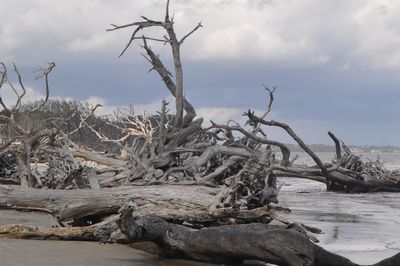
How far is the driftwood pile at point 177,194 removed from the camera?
582 cm

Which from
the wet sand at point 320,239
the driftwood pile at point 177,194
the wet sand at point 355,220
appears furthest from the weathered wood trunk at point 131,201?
the wet sand at point 355,220

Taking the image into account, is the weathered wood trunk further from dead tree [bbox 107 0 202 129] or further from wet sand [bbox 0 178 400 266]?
dead tree [bbox 107 0 202 129]

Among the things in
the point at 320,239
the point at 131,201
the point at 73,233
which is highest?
the point at 131,201

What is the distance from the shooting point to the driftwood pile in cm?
582

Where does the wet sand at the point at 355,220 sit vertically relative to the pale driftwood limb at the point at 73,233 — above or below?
below

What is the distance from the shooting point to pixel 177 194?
778 cm

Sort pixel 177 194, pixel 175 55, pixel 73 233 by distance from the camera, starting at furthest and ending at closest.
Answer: pixel 175 55, pixel 177 194, pixel 73 233

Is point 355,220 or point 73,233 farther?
point 355,220

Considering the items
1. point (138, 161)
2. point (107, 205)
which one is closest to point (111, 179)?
→ point (138, 161)

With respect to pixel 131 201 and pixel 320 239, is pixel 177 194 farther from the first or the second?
pixel 320 239

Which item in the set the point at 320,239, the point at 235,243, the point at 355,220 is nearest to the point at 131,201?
the point at 235,243

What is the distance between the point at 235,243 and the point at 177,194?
2.13 meters

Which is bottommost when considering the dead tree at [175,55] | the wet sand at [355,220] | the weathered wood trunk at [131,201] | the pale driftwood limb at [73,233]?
the wet sand at [355,220]

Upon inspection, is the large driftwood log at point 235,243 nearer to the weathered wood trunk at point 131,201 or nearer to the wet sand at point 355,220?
the weathered wood trunk at point 131,201
